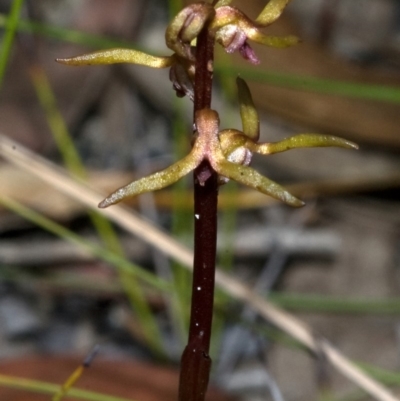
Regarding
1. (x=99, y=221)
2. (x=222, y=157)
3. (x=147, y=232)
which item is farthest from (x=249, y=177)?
(x=99, y=221)

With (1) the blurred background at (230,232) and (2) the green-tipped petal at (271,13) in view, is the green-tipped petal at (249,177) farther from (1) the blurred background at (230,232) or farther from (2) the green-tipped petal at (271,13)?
(1) the blurred background at (230,232)

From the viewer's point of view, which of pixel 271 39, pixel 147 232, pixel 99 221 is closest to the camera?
pixel 271 39

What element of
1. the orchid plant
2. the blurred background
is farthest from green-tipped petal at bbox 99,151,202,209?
the blurred background

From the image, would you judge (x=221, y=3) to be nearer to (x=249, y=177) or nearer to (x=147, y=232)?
(x=249, y=177)

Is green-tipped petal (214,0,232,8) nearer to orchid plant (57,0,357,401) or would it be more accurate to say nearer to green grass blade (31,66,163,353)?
orchid plant (57,0,357,401)

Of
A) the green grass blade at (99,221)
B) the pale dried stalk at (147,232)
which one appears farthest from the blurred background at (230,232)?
the pale dried stalk at (147,232)

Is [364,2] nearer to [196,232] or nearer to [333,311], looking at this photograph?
[333,311]

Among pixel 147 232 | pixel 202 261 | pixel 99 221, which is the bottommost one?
pixel 202 261
